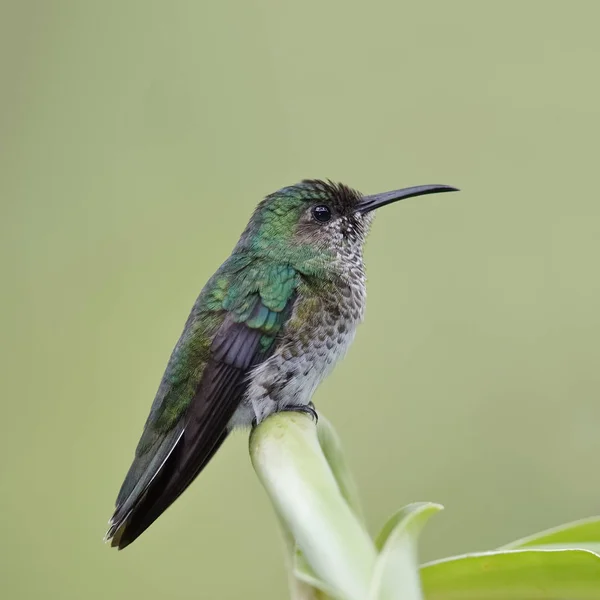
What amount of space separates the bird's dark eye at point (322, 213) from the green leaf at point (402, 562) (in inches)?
39.0

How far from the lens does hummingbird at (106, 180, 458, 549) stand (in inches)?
49.1

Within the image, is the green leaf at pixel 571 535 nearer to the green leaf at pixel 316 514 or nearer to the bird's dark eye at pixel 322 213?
the green leaf at pixel 316 514

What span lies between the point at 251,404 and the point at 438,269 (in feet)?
3.23

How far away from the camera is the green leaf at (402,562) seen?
1.66ft

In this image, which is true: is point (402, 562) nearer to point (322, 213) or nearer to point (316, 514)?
point (316, 514)

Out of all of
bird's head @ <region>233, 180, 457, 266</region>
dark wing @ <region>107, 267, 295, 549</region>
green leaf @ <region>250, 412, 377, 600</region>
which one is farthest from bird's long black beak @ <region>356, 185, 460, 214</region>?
green leaf @ <region>250, 412, 377, 600</region>

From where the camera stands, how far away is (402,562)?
539mm

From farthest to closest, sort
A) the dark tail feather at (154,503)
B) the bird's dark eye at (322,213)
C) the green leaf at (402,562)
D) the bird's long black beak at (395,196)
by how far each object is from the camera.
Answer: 1. the bird's dark eye at (322,213)
2. the bird's long black beak at (395,196)
3. the dark tail feather at (154,503)
4. the green leaf at (402,562)

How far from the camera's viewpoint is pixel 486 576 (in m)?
0.56

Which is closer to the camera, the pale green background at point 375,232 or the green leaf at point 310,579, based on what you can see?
the green leaf at point 310,579

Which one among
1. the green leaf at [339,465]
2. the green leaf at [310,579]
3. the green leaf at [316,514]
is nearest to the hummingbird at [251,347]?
the green leaf at [339,465]

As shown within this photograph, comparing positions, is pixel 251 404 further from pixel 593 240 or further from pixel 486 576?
pixel 593 240

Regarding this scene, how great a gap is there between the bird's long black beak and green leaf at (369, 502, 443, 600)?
0.88m

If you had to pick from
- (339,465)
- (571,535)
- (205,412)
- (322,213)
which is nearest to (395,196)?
(322,213)
